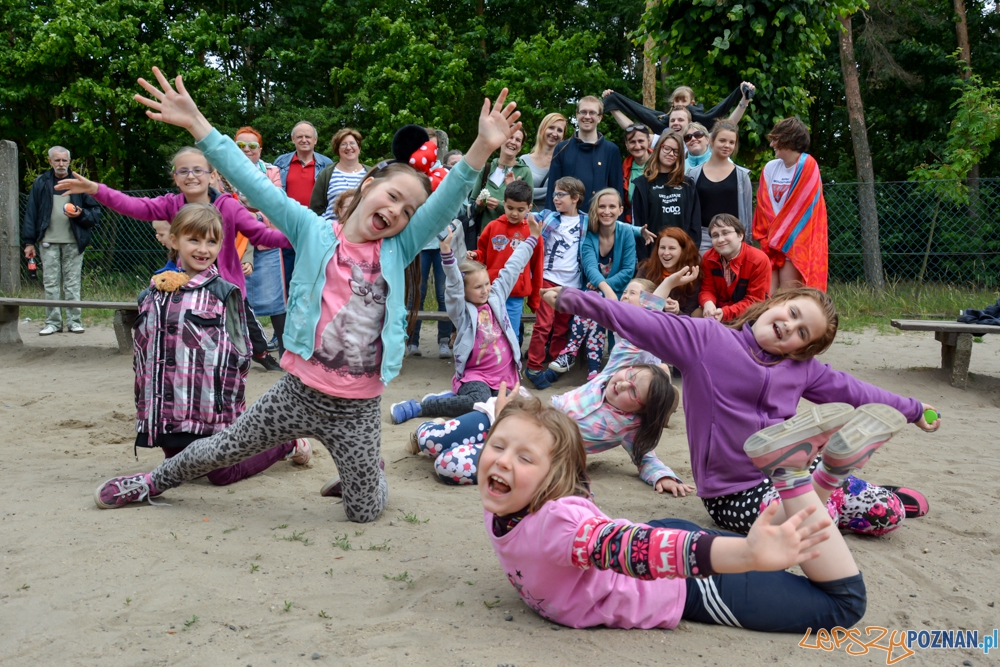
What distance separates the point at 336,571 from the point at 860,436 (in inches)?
73.0

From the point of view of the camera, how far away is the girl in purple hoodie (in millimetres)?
3084

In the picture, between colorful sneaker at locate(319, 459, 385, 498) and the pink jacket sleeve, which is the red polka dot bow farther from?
the pink jacket sleeve

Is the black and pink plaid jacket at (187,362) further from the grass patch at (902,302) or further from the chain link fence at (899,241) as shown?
the chain link fence at (899,241)

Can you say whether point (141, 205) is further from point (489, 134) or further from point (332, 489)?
point (489, 134)

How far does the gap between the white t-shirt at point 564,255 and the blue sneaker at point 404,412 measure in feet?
7.10

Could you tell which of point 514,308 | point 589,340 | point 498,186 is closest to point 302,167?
point 498,186

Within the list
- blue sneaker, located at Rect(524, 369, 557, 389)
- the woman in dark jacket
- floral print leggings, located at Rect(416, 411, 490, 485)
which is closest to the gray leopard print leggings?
floral print leggings, located at Rect(416, 411, 490, 485)

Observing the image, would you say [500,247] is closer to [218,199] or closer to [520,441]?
[218,199]

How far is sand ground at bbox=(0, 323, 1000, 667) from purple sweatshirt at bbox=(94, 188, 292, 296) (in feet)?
3.96

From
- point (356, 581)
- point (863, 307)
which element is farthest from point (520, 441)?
point (863, 307)

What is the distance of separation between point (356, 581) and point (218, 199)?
282 centimetres

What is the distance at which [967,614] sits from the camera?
285cm

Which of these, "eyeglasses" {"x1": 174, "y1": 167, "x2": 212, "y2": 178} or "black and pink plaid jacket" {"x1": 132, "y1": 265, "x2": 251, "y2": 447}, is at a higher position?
"eyeglasses" {"x1": 174, "y1": 167, "x2": 212, "y2": 178}

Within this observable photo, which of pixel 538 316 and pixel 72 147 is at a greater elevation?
pixel 72 147
